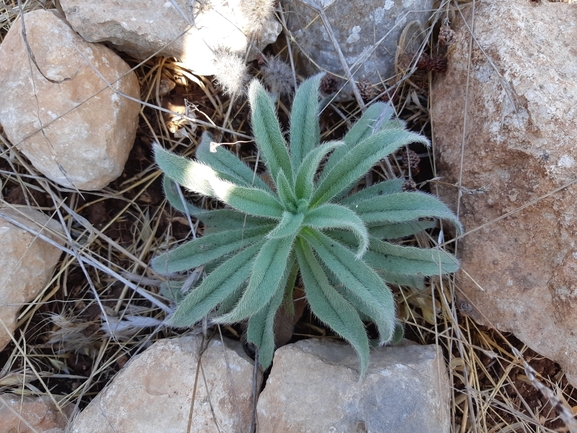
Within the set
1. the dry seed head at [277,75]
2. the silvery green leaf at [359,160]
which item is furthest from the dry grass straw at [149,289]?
the silvery green leaf at [359,160]

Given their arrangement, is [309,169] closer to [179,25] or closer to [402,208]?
[402,208]

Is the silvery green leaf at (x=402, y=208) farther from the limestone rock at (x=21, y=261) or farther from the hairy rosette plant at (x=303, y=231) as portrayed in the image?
the limestone rock at (x=21, y=261)

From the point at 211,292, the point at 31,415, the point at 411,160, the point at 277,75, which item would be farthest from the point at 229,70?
the point at 31,415

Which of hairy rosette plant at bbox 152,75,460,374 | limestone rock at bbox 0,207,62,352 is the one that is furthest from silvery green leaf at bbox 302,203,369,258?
limestone rock at bbox 0,207,62,352

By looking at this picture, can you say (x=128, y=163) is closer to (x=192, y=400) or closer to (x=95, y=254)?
(x=95, y=254)

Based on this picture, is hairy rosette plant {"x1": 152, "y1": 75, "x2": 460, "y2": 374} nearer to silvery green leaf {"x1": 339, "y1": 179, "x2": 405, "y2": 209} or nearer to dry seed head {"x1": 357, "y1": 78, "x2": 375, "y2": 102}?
silvery green leaf {"x1": 339, "y1": 179, "x2": 405, "y2": 209}

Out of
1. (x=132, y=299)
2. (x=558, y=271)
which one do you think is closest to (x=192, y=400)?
(x=132, y=299)
